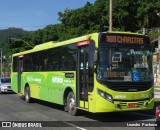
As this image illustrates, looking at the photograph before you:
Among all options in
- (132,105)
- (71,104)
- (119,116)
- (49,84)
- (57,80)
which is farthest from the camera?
(49,84)

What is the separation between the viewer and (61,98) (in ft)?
51.6

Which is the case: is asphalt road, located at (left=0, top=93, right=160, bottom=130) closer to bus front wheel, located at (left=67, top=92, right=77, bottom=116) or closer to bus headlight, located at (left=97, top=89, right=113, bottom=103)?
bus front wheel, located at (left=67, top=92, right=77, bottom=116)

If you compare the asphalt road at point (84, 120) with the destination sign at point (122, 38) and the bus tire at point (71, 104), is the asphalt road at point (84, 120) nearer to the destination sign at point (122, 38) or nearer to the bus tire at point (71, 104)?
the bus tire at point (71, 104)

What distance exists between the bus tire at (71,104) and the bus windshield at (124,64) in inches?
89.2

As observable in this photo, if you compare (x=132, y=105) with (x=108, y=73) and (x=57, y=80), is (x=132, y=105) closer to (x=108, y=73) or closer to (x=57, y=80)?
(x=108, y=73)

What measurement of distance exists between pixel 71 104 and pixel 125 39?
3.41 meters

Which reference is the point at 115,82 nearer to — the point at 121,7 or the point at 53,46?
the point at 53,46

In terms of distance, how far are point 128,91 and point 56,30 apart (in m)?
62.2

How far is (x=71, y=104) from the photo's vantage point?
580 inches

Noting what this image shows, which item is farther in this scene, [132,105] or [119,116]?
[119,116]

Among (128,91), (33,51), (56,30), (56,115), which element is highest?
(56,30)

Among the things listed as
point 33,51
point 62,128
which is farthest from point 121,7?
point 62,128

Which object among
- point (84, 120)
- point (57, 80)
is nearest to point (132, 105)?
point (84, 120)

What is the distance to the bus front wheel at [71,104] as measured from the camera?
1438cm
